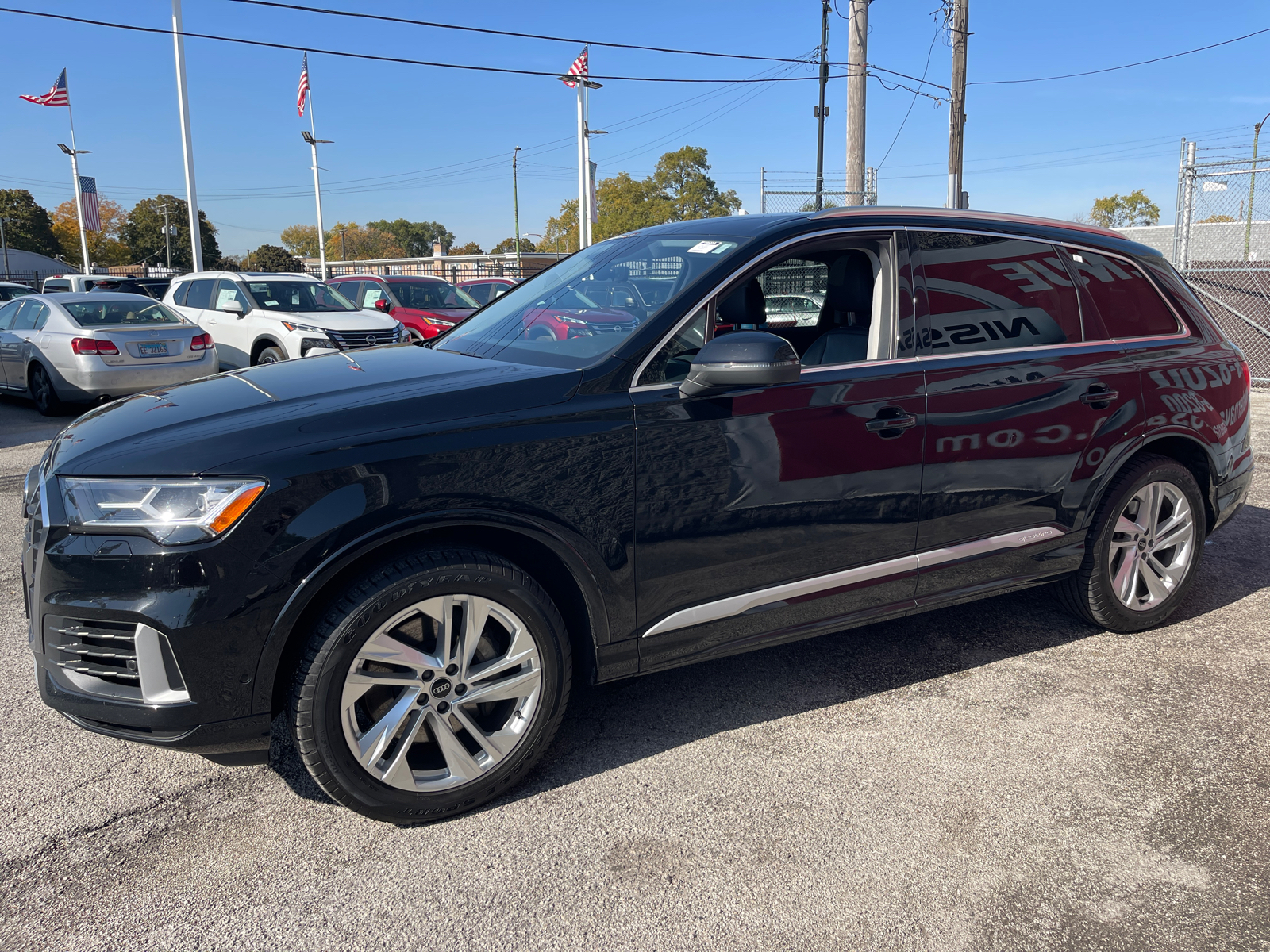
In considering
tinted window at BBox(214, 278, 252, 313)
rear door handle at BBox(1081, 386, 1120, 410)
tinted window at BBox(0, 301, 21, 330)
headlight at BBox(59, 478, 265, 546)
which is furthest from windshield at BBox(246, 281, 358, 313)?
rear door handle at BBox(1081, 386, 1120, 410)

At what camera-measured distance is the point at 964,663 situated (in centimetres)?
389

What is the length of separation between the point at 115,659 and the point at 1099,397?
3646 mm

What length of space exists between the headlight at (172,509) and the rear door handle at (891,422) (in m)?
2.02

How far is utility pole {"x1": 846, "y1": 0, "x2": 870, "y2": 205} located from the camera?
16.5 m

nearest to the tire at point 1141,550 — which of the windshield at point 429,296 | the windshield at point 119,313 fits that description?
the windshield at point 119,313

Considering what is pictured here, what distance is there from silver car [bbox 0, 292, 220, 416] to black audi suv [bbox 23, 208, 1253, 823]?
336 inches

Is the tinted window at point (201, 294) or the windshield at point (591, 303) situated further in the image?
the tinted window at point (201, 294)

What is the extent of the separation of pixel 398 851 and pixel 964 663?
96.6 inches

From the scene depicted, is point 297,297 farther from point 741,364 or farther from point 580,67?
point 580,67

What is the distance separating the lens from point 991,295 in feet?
11.9

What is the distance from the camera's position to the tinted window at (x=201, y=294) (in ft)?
45.6

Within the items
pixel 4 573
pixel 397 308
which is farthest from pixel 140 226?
pixel 4 573

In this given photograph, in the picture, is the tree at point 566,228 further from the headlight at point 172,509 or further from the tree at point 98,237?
the headlight at point 172,509

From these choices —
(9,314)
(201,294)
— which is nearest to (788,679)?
(9,314)
